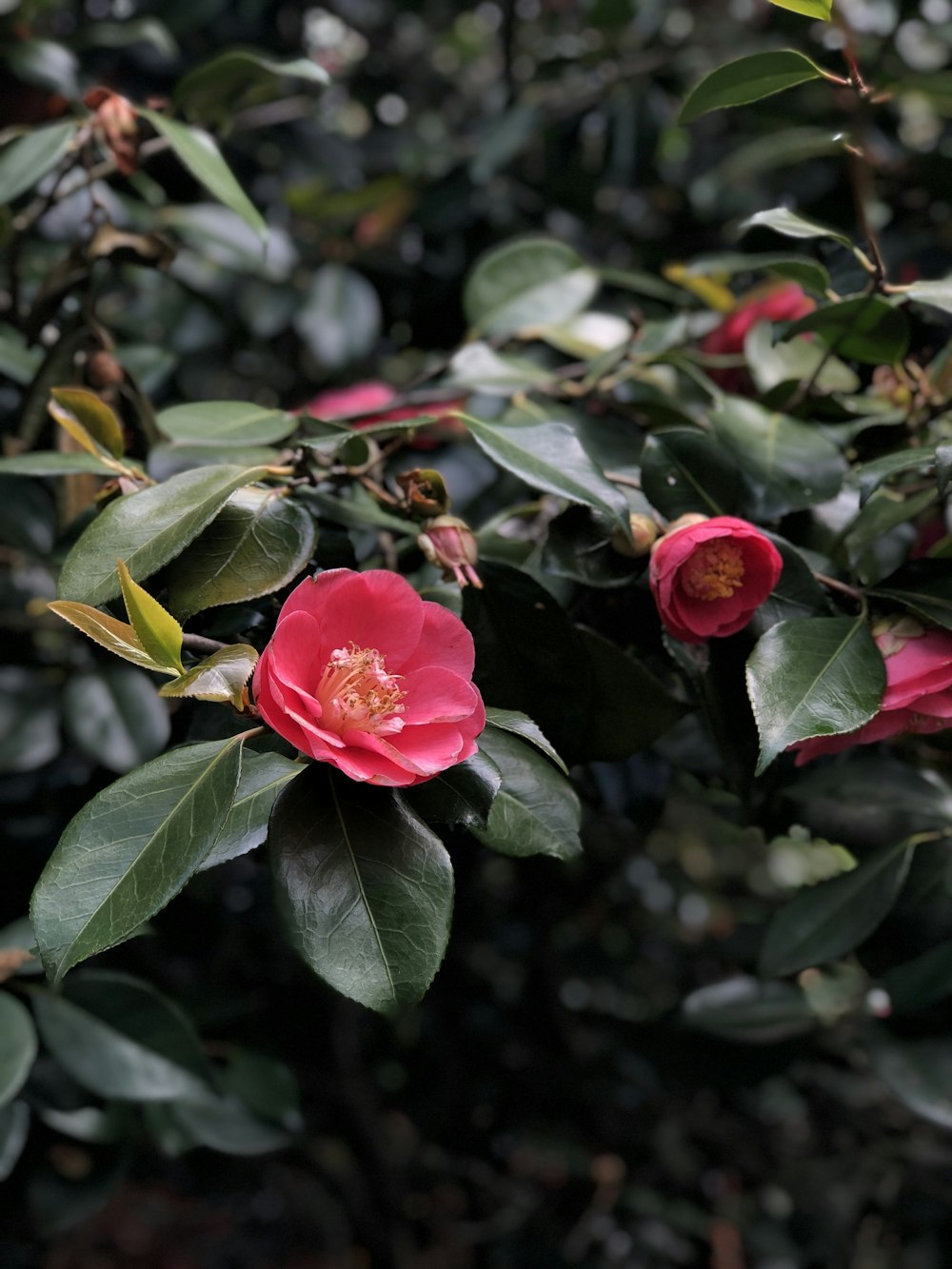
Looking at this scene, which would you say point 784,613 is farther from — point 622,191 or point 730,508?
point 622,191

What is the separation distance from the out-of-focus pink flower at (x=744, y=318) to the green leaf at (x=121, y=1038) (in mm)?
741

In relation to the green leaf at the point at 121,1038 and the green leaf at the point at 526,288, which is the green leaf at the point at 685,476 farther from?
the green leaf at the point at 121,1038

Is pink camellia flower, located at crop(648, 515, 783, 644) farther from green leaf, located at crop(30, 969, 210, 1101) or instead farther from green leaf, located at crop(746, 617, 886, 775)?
green leaf, located at crop(30, 969, 210, 1101)

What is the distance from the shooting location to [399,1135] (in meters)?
1.69

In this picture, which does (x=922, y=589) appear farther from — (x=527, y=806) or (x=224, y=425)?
(x=224, y=425)

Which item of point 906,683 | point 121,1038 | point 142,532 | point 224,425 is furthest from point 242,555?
point 121,1038

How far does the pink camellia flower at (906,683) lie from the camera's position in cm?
57

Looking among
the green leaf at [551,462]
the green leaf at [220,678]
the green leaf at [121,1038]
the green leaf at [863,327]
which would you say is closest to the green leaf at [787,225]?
the green leaf at [863,327]

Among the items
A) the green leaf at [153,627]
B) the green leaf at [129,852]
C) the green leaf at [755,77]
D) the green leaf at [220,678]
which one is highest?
the green leaf at [755,77]

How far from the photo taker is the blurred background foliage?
112cm

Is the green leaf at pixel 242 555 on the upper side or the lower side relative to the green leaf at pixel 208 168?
lower

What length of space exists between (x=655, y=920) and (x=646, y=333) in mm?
1225

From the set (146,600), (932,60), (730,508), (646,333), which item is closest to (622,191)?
(932,60)

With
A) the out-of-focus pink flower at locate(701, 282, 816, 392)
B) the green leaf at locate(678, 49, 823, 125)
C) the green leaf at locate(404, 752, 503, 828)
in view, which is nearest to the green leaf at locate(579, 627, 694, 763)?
the green leaf at locate(404, 752, 503, 828)
